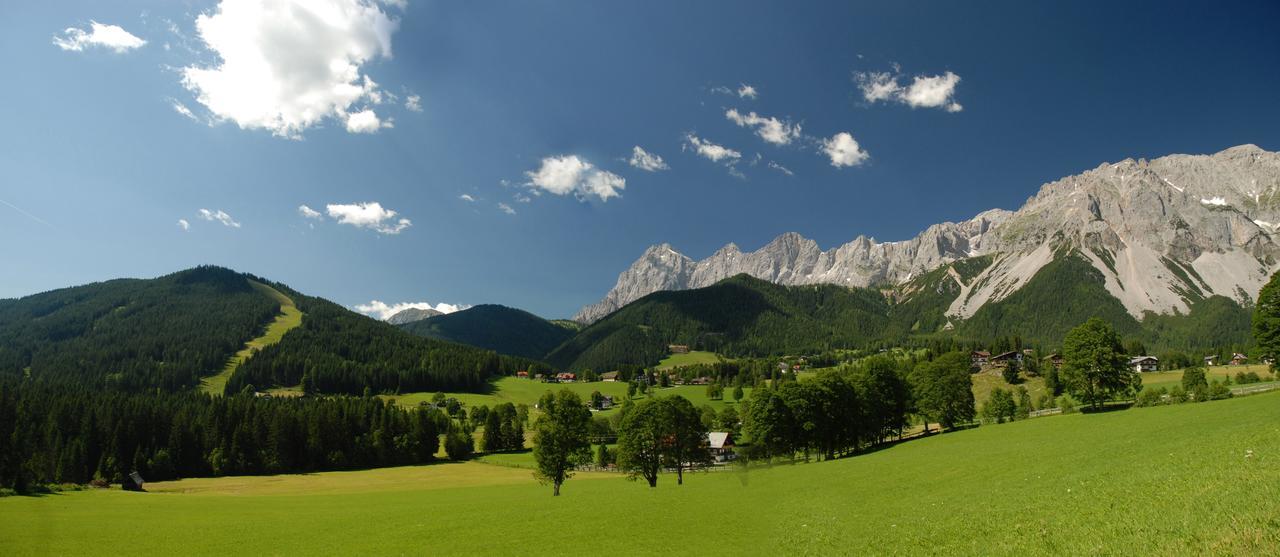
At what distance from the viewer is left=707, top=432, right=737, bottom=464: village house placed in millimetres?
103562

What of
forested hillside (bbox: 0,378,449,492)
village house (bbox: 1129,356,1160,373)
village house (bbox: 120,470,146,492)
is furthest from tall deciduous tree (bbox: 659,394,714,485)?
village house (bbox: 1129,356,1160,373)

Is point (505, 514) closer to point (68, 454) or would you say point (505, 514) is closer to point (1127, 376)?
point (1127, 376)

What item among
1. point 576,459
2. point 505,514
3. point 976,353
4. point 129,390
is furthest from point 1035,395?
→ point 129,390

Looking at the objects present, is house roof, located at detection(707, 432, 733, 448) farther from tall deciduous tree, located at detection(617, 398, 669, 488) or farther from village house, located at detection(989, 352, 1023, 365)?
village house, located at detection(989, 352, 1023, 365)

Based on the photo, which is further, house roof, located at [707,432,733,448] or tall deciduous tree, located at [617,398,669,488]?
house roof, located at [707,432,733,448]

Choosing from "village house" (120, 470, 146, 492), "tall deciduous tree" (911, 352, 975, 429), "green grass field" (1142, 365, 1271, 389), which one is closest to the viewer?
"tall deciduous tree" (911, 352, 975, 429)

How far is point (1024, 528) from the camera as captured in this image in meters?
22.8

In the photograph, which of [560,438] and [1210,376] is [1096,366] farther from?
[1210,376]

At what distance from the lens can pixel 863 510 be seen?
35.0m

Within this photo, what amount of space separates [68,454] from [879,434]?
119509mm

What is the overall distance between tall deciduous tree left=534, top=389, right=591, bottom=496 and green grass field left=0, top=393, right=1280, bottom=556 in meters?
3.88

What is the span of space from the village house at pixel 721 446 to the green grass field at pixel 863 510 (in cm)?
3368

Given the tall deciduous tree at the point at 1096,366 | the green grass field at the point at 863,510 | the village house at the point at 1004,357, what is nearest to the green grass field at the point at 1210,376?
the village house at the point at 1004,357

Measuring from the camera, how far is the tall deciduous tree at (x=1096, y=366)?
70062mm
